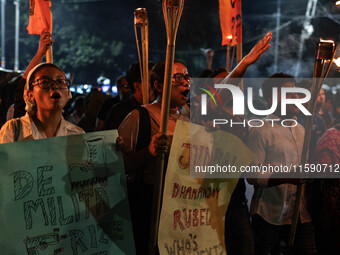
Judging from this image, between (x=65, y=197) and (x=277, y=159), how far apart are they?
5.30ft

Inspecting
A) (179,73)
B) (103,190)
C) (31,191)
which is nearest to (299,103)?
(179,73)

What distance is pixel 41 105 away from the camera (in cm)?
309

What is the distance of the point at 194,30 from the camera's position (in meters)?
20.5

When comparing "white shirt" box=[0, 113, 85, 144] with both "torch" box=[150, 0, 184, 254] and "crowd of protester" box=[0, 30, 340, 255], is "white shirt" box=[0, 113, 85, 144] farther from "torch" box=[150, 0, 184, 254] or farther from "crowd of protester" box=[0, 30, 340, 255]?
"torch" box=[150, 0, 184, 254]

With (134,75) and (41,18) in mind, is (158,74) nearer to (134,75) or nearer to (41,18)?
(41,18)

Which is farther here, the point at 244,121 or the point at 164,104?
the point at 244,121

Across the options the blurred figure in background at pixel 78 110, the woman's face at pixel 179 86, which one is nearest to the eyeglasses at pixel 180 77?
the woman's face at pixel 179 86

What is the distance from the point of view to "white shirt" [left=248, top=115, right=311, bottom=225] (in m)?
3.82

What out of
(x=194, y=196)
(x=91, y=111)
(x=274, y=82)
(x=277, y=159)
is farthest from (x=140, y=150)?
(x=91, y=111)

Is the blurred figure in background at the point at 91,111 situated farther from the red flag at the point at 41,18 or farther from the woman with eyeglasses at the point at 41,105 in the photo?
the woman with eyeglasses at the point at 41,105

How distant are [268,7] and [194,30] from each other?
648 cm

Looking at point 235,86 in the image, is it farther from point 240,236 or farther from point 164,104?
point 240,236

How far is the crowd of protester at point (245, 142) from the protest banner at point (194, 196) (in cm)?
12

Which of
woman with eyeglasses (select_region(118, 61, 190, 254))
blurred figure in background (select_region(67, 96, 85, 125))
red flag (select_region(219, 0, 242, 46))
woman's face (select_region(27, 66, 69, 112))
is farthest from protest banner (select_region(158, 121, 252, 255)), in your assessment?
blurred figure in background (select_region(67, 96, 85, 125))
